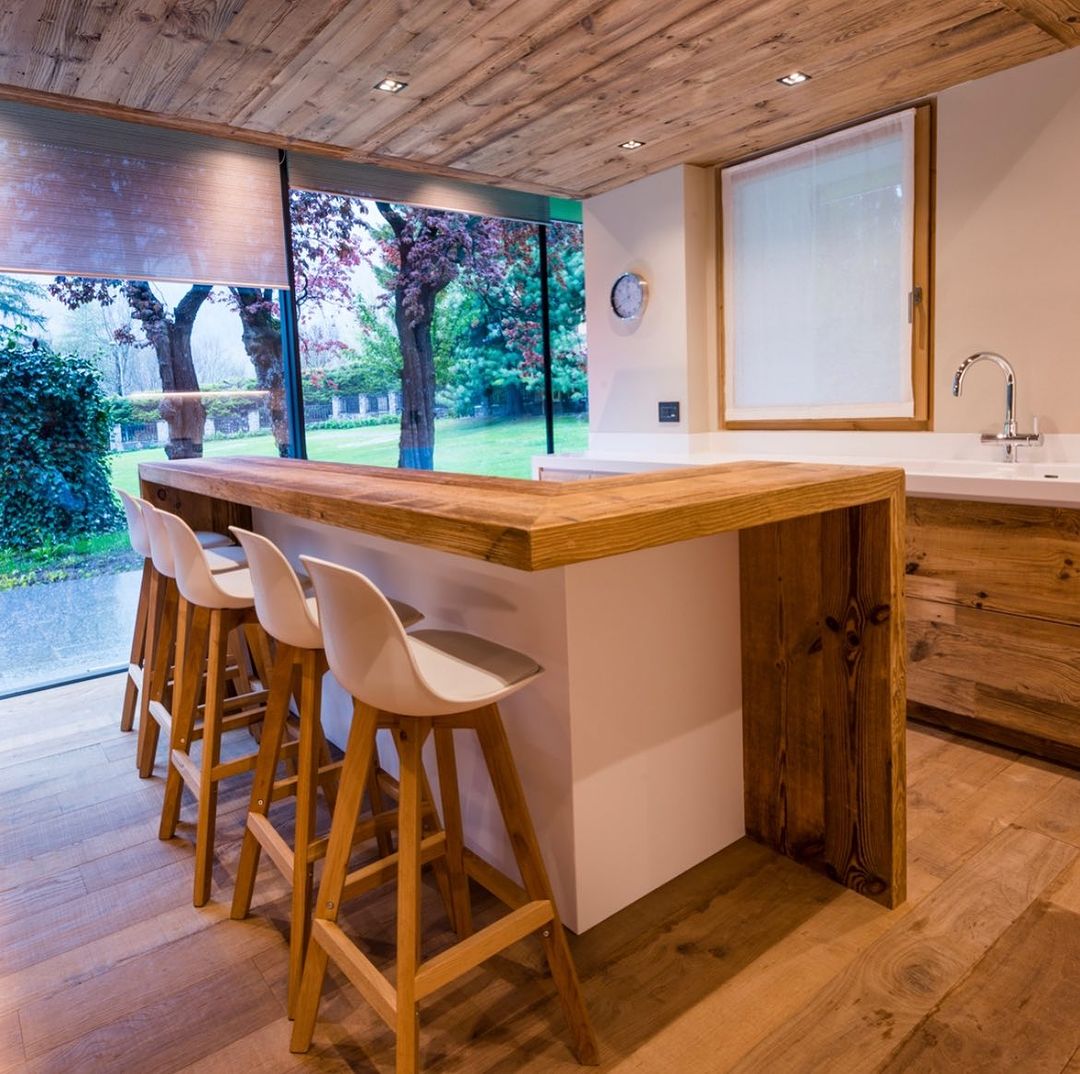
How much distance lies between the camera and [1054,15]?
2.50 meters

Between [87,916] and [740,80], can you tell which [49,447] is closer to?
[87,916]

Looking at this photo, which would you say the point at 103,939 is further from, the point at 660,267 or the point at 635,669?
the point at 660,267

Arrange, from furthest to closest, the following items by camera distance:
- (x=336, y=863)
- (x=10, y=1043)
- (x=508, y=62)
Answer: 1. (x=508, y=62)
2. (x=10, y=1043)
3. (x=336, y=863)

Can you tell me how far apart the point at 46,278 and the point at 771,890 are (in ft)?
11.3

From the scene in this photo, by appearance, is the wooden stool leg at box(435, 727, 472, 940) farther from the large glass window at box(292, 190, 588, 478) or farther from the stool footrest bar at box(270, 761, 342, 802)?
the large glass window at box(292, 190, 588, 478)

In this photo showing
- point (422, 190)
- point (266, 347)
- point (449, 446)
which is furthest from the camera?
point (449, 446)

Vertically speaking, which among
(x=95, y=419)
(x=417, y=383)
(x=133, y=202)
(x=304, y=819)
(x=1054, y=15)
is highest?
(x=1054, y=15)

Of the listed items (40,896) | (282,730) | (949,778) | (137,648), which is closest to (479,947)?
(282,730)

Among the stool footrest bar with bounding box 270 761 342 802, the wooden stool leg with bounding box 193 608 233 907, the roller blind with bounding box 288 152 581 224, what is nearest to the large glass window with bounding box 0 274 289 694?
the roller blind with bounding box 288 152 581 224

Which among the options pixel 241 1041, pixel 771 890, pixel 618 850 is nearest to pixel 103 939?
pixel 241 1041

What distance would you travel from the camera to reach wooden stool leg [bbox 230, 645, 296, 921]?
1757mm

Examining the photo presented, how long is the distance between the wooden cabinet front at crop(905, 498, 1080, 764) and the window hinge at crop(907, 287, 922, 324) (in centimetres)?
104

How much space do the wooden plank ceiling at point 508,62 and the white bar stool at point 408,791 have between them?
196cm

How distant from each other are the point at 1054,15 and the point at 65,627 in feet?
14.1
